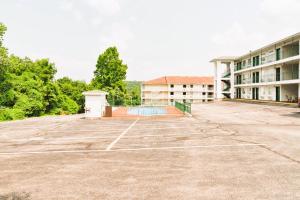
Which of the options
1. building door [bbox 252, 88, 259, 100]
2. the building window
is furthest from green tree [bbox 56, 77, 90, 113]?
the building window

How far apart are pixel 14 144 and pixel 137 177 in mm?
7153

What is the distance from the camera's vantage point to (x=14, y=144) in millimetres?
11594

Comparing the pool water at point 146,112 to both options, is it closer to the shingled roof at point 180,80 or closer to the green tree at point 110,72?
the green tree at point 110,72

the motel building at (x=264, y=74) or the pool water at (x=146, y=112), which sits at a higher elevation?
the motel building at (x=264, y=74)

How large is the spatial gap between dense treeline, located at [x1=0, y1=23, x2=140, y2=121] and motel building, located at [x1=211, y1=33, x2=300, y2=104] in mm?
21696

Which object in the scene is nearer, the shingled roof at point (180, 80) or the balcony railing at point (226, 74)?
the balcony railing at point (226, 74)

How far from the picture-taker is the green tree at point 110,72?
58.9 m

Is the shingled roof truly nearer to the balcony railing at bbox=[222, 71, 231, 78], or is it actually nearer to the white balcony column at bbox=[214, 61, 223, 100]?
the balcony railing at bbox=[222, 71, 231, 78]

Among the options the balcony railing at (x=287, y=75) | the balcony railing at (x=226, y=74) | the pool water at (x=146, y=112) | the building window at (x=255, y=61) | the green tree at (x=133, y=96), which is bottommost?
the pool water at (x=146, y=112)

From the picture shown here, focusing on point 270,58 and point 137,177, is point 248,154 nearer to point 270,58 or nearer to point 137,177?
point 137,177

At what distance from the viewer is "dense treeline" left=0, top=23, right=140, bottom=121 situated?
33.0 m

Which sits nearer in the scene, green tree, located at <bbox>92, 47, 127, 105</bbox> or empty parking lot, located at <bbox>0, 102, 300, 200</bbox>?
empty parking lot, located at <bbox>0, 102, 300, 200</bbox>

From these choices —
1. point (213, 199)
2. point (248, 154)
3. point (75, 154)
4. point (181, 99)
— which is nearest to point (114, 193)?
point (213, 199)

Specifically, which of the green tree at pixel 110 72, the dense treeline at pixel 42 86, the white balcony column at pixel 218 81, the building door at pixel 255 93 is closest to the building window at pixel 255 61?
the building door at pixel 255 93
